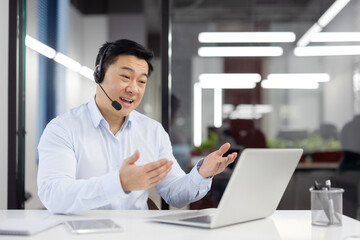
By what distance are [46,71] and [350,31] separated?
2.74m

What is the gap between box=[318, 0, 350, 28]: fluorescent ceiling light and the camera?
4.01 meters

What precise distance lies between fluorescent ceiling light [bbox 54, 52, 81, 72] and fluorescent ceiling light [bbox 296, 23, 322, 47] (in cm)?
222

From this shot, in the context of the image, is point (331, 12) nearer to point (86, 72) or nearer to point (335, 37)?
point (335, 37)

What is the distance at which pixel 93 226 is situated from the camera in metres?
1.41

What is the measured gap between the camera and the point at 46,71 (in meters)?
2.90

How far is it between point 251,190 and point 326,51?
289 centimetres

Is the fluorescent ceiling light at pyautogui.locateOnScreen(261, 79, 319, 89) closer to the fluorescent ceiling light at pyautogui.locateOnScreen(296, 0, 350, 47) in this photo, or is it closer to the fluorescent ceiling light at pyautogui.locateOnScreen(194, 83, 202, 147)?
the fluorescent ceiling light at pyautogui.locateOnScreen(296, 0, 350, 47)

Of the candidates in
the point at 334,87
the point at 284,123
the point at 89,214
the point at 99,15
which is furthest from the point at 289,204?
the point at 89,214

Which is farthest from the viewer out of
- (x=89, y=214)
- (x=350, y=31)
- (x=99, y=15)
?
(x=350, y=31)

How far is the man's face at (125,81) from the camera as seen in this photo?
220 cm

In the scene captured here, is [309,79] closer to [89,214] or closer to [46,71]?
[46,71]

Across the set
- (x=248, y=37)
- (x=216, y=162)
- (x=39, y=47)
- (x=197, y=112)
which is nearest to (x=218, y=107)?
(x=197, y=112)

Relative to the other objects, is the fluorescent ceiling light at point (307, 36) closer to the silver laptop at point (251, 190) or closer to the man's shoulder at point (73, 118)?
the man's shoulder at point (73, 118)

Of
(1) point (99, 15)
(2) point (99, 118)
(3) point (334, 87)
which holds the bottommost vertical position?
(2) point (99, 118)
